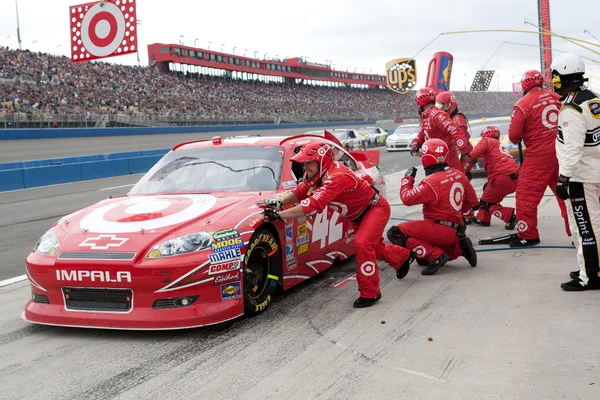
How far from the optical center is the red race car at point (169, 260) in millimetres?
4113

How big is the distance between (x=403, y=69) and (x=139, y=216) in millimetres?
16564

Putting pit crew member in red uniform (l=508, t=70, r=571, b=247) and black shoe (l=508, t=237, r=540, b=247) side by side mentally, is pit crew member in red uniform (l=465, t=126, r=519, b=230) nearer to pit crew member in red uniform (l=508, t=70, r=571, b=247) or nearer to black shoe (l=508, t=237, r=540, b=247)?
black shoe (l=508, t=237, r=540, b=247)

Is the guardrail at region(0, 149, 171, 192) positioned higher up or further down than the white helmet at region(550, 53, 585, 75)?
further down

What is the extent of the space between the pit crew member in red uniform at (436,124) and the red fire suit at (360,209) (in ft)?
9.46

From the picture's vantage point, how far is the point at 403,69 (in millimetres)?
19953

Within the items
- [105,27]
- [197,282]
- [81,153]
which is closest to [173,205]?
[197,282]

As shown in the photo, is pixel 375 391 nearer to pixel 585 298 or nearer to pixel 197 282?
pixel 197 282

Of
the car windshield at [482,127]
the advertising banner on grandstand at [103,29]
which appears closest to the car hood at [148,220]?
the advertising banner on grandstand at [103,29]

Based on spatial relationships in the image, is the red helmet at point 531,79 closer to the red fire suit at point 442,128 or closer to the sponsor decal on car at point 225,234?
the red fire suit at point 442,128

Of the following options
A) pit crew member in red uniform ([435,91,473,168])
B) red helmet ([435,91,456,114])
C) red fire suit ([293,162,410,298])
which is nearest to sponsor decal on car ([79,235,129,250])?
red fire suit ([293,162,410,298])

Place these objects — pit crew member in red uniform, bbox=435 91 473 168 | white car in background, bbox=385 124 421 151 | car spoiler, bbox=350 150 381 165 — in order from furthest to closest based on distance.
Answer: white car in background, bbox=385 124 421 151 → pit crew member in red uniform, bbox=435 91 473 168 → car spoiler, bbox=350 150 381 165

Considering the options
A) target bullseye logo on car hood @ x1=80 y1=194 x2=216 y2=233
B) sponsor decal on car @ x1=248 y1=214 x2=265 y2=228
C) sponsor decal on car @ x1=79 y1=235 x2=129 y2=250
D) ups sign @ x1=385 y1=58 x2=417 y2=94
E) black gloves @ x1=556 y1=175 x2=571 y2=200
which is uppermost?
ups sign @ x1=385 y1=58 x2=417 y2=94

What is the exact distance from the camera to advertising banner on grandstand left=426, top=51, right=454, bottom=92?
63.4 ft

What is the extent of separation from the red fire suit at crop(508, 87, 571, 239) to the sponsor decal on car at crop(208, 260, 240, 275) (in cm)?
384
